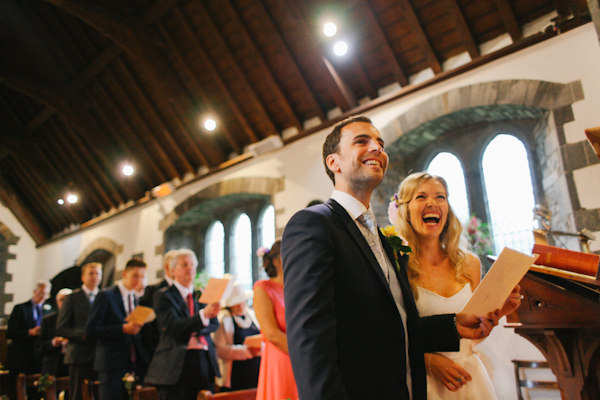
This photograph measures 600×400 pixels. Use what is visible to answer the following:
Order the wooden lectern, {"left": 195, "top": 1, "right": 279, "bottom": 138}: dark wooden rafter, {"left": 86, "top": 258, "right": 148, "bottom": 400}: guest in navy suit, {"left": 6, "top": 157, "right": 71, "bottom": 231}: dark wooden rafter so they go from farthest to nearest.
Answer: {"left": 6, "top": 157, "right": 71, "bottom": 231}: dark wooden rafter → {"left": 195, "top": 1, "right": 279, "bottom": 138}: dark wooden rafter → {"left": 86, "top": 258, "right": 148, "bottom": 400}: guest in navy suit → the wooden lectern

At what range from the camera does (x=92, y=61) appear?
305 inches

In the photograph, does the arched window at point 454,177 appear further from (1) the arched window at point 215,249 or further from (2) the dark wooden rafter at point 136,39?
(1) the arched window at point 215,249

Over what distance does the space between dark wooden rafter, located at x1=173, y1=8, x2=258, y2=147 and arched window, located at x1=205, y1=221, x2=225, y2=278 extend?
2.86 meters

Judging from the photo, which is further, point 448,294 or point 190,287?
point 190,287

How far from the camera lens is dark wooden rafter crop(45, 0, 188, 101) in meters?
6.15

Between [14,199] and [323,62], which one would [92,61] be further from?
[14,199]

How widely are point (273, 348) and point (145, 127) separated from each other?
6327 mm

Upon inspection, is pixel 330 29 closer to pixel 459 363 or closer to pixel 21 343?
pixel 459 363

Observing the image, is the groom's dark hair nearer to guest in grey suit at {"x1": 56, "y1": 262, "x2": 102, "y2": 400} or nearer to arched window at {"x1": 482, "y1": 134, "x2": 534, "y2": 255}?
guest in grey suit at {"x1": 56, "y1": 262, "x2": 102, "y2": 400}

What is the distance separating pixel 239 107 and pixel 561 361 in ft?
18.6

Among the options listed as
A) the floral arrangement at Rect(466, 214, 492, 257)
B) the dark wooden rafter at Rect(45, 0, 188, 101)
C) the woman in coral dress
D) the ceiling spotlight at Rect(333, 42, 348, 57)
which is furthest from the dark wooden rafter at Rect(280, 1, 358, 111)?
the woman in coral dress

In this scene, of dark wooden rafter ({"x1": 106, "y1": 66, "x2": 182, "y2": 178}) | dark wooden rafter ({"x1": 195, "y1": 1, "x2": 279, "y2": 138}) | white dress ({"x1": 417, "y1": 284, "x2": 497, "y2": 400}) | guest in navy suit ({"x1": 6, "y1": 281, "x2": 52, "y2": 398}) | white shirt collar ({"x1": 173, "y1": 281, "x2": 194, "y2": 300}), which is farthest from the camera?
dark wooden rafter ({"x1": 106, "y1": 66, "x2": 182, "y2": 178})

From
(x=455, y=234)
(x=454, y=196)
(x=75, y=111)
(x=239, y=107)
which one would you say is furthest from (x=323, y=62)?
(x=75, y=111)

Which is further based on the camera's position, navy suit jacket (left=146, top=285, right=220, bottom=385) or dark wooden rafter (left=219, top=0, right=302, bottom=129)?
dark wooden rafter (left=219, top=0, right=302, bottom=129)
